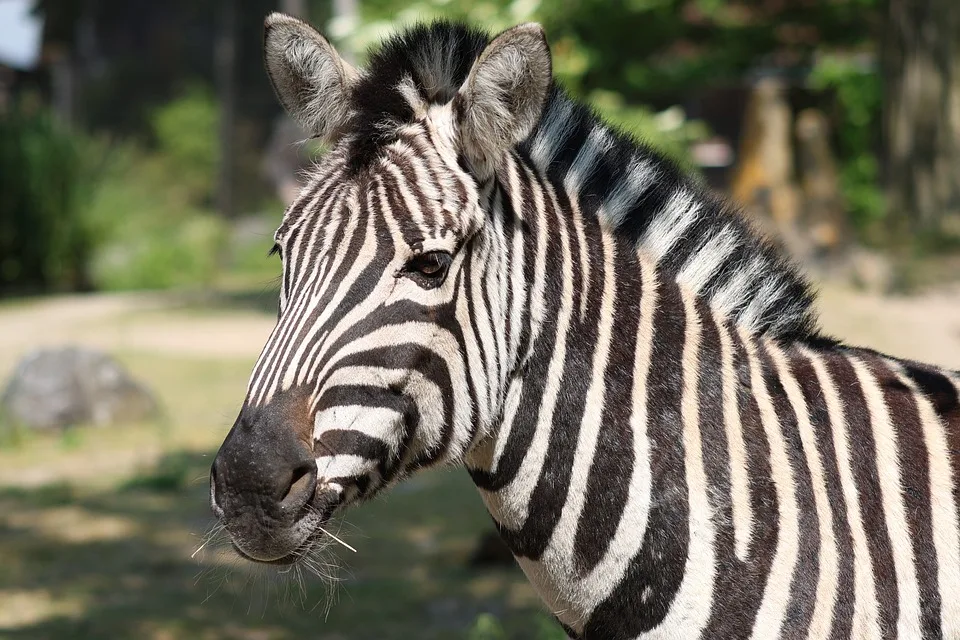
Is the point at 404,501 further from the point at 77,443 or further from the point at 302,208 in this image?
the point at 302,208

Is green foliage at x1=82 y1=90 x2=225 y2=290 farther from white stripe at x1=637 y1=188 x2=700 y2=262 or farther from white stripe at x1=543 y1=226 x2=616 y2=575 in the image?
white stripe at x1=543 y1=226 x2=616 y2=575

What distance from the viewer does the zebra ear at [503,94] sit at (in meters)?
2.15

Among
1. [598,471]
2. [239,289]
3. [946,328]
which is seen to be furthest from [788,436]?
[239,289]

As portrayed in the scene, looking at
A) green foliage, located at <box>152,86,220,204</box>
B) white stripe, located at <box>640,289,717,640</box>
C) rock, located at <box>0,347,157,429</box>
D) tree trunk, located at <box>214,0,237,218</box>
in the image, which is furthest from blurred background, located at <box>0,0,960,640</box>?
green foliage, located at <box>152,86,220,204</box>

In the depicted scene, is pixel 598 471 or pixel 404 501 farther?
pixel 404 501

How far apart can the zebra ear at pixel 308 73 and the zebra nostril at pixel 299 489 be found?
2.86ft

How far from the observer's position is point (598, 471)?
2.30m

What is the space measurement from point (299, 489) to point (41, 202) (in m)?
17.8

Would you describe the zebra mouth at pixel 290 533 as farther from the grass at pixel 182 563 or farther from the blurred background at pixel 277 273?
the grass at pixel 182 563

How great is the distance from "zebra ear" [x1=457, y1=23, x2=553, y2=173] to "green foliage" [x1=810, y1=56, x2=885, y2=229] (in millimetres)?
14914

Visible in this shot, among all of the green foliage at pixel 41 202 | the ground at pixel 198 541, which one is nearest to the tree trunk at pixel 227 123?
the green foliage at pixel 41 202

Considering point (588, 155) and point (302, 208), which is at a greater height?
point (588, 155)

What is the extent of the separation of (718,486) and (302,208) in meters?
1.15

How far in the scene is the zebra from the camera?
7.01ft
